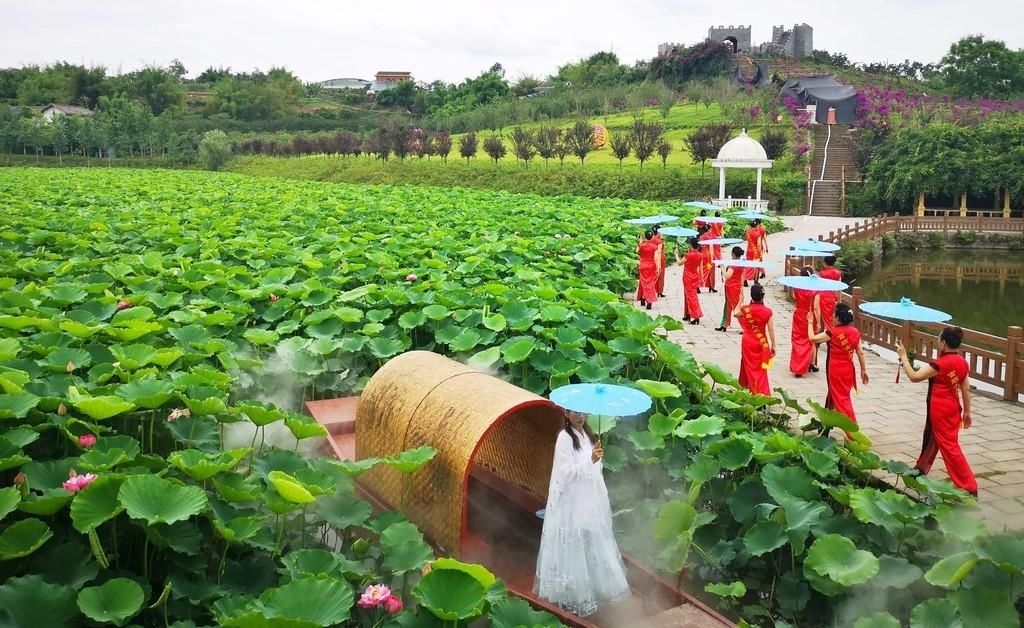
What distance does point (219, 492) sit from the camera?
12.5 ft

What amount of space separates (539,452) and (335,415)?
76.0 inches

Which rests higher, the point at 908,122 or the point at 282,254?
the point at 908,122

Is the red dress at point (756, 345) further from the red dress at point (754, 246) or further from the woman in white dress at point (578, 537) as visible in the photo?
the red dress at point (754, 246)

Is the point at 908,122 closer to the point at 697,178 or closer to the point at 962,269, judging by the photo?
the point at 697,178

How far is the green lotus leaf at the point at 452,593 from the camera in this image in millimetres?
3150

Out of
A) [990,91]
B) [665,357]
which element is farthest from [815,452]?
[990,91]

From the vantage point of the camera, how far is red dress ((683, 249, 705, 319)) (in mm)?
10602

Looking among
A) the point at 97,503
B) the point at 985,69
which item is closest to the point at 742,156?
the point at 97,503

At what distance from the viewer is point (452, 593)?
3.21m

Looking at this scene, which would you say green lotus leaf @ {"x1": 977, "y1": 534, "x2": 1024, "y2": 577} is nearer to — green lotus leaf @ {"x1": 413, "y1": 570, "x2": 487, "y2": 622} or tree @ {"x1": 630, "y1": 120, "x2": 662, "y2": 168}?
green lotus leaf @ {"x1": 413, "y1": 570, "x2": 487, "y2": 622}

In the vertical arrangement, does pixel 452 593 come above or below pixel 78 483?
below

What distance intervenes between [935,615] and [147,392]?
155 inches

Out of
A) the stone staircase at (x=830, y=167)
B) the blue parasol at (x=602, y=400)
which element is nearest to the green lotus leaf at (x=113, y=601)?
the blue parasol at (x=602, y=400)

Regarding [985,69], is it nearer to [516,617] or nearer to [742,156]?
[742,156]
